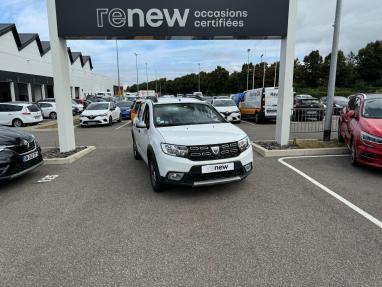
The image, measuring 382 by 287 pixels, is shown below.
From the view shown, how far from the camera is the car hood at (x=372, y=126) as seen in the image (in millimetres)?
6090

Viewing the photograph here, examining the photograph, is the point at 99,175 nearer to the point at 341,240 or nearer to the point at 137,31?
the point at 137,31

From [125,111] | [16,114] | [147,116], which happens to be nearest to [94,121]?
[16,114]

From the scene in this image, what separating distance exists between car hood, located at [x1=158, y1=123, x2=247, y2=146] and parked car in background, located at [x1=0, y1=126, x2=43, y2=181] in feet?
9.45

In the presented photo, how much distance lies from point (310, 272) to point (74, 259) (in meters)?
2.54

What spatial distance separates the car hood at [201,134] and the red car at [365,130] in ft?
9.89

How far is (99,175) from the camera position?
6.69 meters

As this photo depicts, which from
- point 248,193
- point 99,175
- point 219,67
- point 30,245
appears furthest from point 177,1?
point 219,67

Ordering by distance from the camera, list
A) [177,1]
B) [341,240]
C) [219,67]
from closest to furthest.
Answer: [341,240], [177,1], [219,67]

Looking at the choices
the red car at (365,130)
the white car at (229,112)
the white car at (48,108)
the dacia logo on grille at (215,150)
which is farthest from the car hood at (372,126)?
the white car at (48,108)

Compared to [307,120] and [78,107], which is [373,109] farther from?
[78,107]

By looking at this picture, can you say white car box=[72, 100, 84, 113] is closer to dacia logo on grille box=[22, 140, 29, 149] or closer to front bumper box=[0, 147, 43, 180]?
dacia logo on grille box=[22, 140, 29, 149]

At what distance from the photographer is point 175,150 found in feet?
15.5

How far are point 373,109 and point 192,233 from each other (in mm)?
6028

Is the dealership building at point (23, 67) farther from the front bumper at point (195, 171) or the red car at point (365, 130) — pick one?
the red car at point (365, 130)
